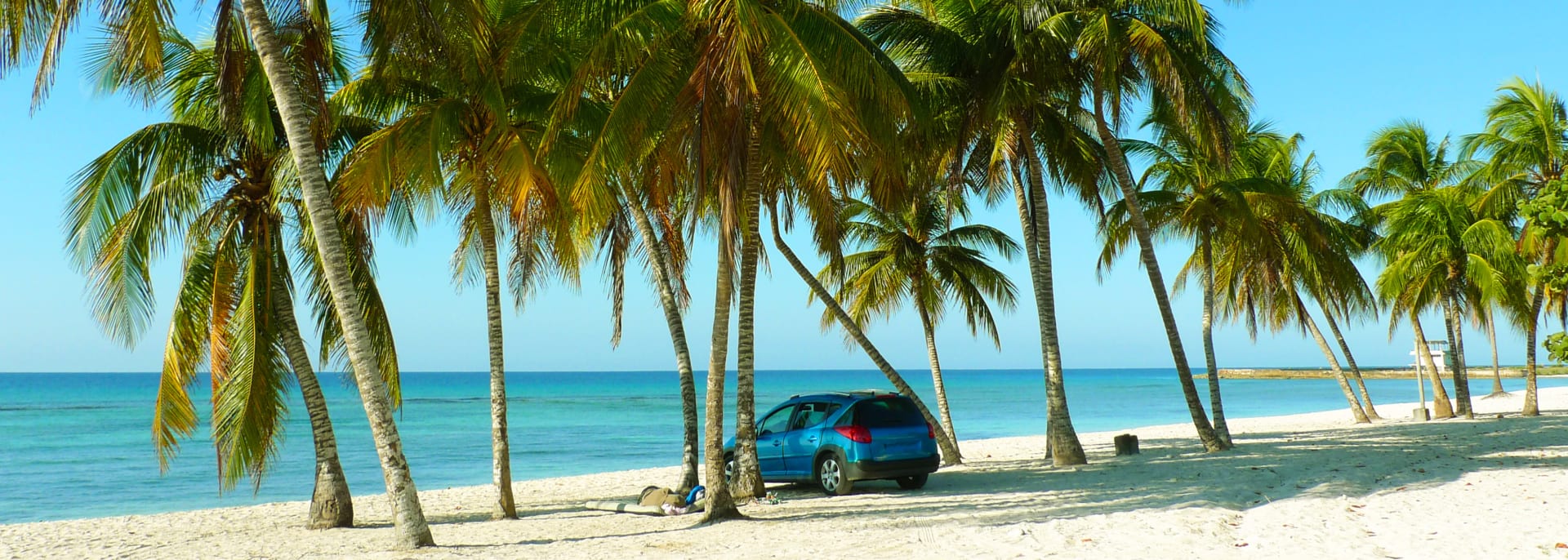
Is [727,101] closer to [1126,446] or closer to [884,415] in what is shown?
[884,415]

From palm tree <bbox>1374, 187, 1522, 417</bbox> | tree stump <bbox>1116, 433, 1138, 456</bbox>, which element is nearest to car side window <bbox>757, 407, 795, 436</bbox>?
tree stump <bbox>1116, 433, 1138, 456</bbox>

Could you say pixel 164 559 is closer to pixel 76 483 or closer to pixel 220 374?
pixel 220 374

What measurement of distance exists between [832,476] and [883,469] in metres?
0.78

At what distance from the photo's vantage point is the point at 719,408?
11.0 m

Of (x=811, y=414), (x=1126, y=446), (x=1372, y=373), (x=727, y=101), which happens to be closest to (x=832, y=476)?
(x=811, y=414)

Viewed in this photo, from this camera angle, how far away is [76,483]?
78.5 ft

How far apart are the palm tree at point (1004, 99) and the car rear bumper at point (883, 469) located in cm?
329

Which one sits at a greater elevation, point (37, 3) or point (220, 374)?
point (37, 3)

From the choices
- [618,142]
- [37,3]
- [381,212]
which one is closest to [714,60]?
[618,142]

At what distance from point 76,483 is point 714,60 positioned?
2217 cm

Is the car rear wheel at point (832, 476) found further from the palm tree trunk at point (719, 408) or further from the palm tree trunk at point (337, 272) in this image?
the palm tree trunk at point (337, 272)

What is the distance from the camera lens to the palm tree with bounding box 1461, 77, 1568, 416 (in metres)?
23.7

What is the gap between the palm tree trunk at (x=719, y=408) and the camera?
10.6 m

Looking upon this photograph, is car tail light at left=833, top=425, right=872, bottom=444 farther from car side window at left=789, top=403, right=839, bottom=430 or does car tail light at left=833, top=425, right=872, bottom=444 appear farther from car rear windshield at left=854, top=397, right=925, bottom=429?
car side window at left=789, top=403, right=839, bottom=430
